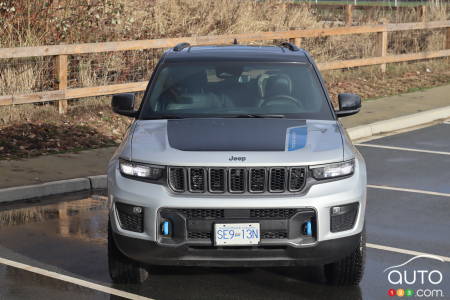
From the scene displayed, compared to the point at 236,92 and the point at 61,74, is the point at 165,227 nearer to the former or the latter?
the point at 236,92

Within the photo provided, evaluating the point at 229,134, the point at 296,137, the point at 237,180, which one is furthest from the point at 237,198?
the point at 296,137

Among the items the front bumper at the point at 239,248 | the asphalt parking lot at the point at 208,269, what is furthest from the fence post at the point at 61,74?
the front bumper at the point at 239,248

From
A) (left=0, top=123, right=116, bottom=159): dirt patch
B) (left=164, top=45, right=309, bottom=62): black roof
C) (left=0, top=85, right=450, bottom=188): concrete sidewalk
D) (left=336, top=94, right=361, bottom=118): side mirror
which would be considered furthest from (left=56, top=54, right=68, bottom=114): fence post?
(left=336, top=94, right=361, bottom=118): side mirror

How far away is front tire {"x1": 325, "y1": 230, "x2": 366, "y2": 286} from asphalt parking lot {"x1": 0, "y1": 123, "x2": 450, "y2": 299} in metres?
0.07

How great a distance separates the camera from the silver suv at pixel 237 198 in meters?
Answer: 6.78

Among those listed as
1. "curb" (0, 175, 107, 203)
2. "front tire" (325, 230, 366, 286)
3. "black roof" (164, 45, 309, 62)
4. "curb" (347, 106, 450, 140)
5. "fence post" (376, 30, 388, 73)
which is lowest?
"curb" (347, 106, 450, 140)

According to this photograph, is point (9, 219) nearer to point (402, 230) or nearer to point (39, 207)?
point (39, 207)

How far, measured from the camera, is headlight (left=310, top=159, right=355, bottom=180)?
695 centimetres

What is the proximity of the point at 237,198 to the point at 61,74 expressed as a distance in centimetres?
884

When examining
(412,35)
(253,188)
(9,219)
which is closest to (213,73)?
(253,188)

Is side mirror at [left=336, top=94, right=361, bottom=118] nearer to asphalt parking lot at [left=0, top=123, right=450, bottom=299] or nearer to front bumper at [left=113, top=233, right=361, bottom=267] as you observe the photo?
asphalt parking lot at [left=0, top=123, right=450, bottom=299]

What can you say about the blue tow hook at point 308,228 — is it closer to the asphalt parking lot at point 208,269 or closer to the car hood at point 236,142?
the car hood at point 236,142

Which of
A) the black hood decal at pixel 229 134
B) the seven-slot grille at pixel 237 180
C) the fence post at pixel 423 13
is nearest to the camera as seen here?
the seven-slot grille at pixel 237 180

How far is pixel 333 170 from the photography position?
23.0 ft
